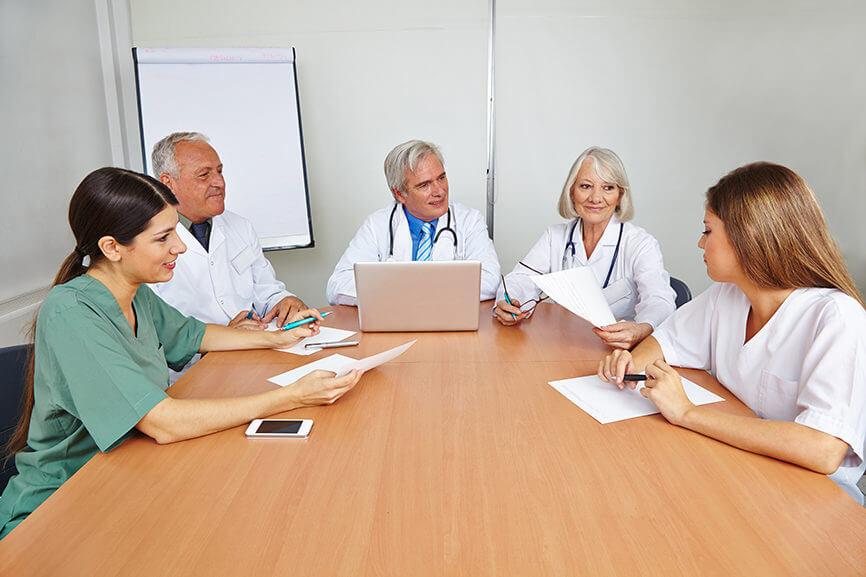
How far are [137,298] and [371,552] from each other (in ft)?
3.25

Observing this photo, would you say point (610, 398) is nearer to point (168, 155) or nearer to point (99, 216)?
point (99, 216)

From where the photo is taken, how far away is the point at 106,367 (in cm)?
123

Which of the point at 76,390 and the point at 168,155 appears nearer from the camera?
the point at 76,390

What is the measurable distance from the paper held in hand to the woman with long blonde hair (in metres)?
0.51

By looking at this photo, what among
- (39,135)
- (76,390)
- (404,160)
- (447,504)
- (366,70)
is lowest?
(447,504)

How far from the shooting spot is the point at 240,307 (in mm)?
2480

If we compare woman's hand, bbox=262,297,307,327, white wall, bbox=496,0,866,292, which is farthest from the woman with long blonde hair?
white wall, bbox=496,0,866,292

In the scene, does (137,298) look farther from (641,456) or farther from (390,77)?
(390,77)

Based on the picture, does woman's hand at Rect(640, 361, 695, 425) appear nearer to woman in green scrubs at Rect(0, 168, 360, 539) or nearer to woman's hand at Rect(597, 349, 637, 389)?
woman's hand at Rect(597, 349, 637, 389)

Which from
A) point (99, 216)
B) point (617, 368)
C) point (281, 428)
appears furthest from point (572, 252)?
point (99, 216)

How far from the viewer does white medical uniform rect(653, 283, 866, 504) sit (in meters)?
1.15

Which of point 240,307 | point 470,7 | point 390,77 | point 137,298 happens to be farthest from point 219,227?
point 470,7

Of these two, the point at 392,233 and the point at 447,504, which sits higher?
the point at 392,233

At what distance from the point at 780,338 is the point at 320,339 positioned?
1200 mm
